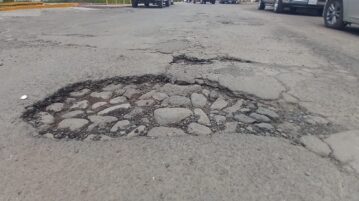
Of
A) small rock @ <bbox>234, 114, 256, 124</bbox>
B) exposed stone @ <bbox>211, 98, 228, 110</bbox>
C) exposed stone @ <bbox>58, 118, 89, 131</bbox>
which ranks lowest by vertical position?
exposed stone @ <bbox>58, 118, 89, 131</bbox>

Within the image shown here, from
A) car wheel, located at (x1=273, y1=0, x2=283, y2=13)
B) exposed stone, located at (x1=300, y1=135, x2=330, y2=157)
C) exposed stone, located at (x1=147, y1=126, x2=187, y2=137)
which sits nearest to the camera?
exposed stone, located at (x1=300, y1=135, x2=330, y2=157)

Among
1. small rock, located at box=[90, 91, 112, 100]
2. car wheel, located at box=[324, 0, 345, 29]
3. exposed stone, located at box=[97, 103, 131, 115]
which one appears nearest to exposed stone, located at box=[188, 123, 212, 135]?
exposed stone, located at box=[97, 103, 131, 115]

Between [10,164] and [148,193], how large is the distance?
3.43 ft

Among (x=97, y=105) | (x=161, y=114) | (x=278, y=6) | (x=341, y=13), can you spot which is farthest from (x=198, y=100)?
(x=278, y=6)

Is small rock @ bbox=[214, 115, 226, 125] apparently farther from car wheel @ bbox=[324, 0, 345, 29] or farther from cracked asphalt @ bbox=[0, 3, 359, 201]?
car wheel @ bbox=[324, 0, 345, 29]

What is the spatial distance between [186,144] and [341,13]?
328 inches

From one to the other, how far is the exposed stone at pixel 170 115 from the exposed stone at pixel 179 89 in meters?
0.45

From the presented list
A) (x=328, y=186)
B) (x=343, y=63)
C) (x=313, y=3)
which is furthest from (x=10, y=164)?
(x=313, y=3)

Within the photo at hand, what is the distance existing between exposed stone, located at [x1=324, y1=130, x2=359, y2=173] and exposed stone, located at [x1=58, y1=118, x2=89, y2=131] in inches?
81.3

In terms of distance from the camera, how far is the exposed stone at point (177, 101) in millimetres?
3254

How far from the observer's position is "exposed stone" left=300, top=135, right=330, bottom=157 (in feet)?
8.08

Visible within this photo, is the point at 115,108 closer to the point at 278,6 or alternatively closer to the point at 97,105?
the point at 97,105

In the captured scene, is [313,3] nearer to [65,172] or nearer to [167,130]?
[167,130]

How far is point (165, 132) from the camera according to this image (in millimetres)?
2701
